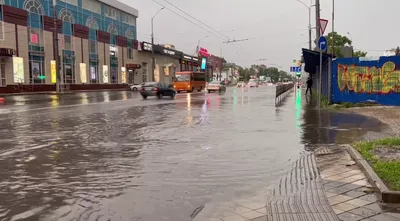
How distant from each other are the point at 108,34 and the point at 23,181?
5808cm

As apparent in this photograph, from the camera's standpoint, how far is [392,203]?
4.85 meters

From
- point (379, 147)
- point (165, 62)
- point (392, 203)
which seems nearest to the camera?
Result: point (392, 203)

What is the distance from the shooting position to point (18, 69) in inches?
1677

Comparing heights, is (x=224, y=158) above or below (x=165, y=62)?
below

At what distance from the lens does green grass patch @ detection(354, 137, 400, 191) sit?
17.8 feet

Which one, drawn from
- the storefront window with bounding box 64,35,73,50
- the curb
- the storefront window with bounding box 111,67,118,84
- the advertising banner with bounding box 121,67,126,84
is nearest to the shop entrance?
the advertising banner with bounding box 121,67,126,84

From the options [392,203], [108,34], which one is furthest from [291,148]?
[108,34]

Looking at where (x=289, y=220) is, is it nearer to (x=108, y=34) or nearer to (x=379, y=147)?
(x=379, y=147)

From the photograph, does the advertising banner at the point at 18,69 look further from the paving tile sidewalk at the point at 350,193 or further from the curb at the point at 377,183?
the curb at the point at 377,183

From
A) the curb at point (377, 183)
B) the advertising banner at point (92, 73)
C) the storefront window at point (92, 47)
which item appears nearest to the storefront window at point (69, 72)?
the advertising banner at point (92, 73)

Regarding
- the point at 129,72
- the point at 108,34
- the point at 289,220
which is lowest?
A: the point at 289,220

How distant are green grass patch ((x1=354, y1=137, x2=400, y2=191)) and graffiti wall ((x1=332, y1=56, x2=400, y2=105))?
1128cm

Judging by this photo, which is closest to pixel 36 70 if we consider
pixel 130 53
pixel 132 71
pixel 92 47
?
pixel 92 47

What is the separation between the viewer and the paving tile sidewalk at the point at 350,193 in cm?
454
